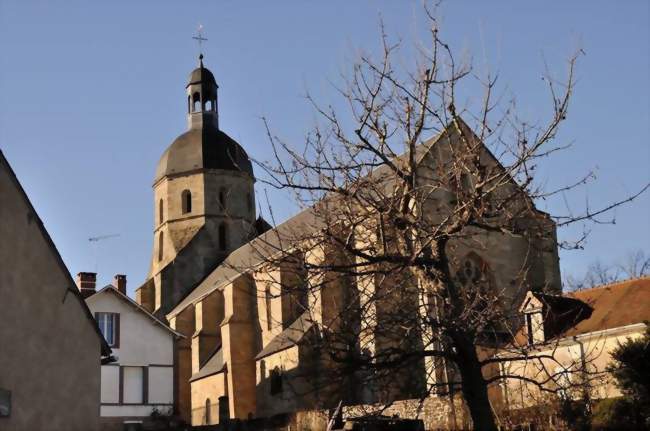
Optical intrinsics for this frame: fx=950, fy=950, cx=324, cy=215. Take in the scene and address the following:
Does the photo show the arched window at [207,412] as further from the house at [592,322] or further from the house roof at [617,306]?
the house roof at [617,306]

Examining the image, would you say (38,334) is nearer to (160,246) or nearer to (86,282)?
(86,282)

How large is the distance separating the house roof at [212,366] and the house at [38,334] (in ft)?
79.0

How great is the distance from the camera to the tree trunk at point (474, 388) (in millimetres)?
10492

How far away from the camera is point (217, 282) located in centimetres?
4503

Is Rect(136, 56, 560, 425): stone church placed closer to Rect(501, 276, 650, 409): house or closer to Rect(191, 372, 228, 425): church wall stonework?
Rect(191, 372, 228, 425): church wall stonework

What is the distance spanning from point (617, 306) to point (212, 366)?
20837 millimetres

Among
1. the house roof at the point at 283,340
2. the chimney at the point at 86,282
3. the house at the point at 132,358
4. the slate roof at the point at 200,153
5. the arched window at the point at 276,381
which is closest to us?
the house at the point at 132,358

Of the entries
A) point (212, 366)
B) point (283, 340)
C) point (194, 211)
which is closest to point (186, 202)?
point (194, 211)

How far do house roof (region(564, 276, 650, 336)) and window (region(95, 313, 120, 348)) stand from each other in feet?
49.9

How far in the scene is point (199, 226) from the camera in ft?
166

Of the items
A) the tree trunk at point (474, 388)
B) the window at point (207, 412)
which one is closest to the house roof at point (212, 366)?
the window at point (207, 412)

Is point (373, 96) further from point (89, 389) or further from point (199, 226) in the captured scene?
point (199, 226)

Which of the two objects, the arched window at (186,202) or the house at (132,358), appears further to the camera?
the arched window at (186,202)

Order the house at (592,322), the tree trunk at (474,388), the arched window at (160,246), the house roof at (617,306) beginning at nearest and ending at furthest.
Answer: the tree trunk at (474,388) → the house at (592,322) → the house roof at (617,306) → the arched window at (160,246)
